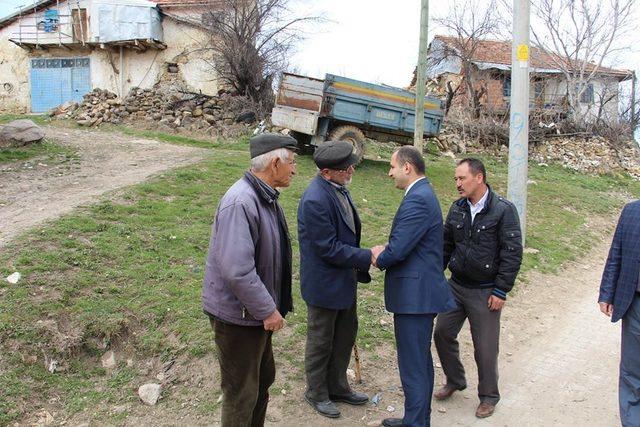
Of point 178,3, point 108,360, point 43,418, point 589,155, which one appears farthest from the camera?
point 178,3

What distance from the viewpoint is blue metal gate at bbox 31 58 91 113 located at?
2386cm

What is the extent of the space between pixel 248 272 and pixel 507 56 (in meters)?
28.2

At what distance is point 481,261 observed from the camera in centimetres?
370

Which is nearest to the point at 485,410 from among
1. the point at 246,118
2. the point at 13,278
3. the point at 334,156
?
the point at 334,156

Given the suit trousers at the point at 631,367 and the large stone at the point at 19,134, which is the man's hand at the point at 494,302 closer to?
the suit trousers at the point at 631,367

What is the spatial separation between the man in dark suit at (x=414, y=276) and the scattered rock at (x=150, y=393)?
1793 millimetres

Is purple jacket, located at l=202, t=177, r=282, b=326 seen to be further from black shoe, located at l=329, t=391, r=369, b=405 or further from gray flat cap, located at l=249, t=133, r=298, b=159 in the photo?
black shoe, located at l=329, t=391, r=369, b=405

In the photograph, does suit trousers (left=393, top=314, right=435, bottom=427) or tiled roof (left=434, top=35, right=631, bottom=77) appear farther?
tiled roof (left=434, top=35, right=631, bottom=77)

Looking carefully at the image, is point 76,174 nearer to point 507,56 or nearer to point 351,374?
point 351,374

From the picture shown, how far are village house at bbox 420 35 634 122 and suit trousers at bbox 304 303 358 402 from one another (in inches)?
820

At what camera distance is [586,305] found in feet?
21.8

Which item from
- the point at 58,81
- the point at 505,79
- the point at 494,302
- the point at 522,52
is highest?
the point at 505,79

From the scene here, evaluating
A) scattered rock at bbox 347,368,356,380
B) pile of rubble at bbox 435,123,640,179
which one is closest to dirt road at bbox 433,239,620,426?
scattered rock at bbox 347,368,356,380

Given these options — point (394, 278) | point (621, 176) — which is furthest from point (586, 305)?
point (621, 176)
